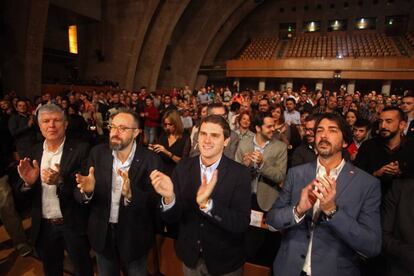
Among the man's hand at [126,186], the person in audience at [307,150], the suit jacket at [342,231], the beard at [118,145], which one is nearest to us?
the suit jacket at [342,231]

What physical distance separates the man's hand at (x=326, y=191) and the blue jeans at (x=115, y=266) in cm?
148

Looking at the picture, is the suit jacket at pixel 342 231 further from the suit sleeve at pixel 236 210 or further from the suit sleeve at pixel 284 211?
the suit sleeve at pixel 236 210

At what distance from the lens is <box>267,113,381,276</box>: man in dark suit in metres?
1.41

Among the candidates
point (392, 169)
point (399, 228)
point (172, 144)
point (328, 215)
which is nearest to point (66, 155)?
point (172, 144)

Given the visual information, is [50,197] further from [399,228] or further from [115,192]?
[399,228]

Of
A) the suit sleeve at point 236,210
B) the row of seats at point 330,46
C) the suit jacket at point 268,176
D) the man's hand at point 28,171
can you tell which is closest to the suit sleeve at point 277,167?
the suit jacket at point 268,176

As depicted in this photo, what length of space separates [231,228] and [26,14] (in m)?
10.3

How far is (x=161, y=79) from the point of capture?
1908 cm

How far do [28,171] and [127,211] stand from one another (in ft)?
2.76

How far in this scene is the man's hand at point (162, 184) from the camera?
1.46 metres

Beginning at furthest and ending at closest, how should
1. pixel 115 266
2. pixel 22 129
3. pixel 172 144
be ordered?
pixel 22 129 < pixel 172 144 < pixel 115 266

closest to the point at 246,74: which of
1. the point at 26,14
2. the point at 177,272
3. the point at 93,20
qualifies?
the point at 93,20

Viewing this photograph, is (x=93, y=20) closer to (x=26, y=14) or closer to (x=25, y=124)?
(x=26, y=14)

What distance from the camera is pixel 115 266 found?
1.99 m
